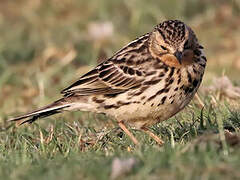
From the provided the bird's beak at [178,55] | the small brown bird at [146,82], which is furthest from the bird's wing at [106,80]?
the bird's beak at [178,55]

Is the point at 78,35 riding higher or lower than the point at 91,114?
higher

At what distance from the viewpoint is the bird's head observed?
276 inches

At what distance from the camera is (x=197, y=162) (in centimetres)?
479

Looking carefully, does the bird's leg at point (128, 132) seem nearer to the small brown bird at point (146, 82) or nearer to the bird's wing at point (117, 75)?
the small brown bird at point (146, 82)

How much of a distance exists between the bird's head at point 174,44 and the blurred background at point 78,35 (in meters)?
3.45

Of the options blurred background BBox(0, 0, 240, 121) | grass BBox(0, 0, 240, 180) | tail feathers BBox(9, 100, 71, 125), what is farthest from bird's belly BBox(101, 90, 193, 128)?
blurred background BBox(0, 0, 240, 121)

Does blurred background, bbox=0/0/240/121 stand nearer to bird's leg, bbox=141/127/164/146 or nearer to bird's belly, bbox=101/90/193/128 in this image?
bird's belly, bbox=101/90/193/128

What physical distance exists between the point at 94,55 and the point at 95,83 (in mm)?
5126

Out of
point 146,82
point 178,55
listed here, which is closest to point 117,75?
point 146,82

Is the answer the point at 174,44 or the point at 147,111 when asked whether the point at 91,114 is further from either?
the point at 174,44

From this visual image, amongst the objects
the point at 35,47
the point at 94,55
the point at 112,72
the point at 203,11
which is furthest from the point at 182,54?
the point at 203,11

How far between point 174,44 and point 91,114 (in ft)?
6.99

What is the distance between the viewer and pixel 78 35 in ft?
47.2

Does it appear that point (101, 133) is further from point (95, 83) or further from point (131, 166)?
point (131, 166)
